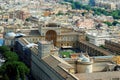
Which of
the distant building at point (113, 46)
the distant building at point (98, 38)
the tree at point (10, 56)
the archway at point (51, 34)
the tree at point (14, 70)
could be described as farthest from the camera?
the distant building at point (98, 38)

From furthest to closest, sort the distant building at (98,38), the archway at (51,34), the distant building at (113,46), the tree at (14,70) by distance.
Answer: the distant building at (98,38) < the archway at (51,34) < the distant building at (113,46) < the tree at (14,70)

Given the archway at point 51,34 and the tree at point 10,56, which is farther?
the archway at point 51,34

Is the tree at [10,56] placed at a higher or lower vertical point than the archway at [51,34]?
lower

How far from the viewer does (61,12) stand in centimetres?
8988

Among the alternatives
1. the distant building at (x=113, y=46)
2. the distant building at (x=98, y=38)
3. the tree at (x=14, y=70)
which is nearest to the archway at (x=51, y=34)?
the distant building at (x=98, y=38)

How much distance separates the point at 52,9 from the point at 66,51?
152 ft

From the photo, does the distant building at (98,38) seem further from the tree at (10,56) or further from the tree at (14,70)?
the tree at (14,70)

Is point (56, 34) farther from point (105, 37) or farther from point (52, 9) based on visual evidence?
point (52, 9)

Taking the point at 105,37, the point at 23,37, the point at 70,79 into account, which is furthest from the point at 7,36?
the point at 70,79

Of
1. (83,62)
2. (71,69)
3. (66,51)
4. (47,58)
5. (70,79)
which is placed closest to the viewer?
(70,79)

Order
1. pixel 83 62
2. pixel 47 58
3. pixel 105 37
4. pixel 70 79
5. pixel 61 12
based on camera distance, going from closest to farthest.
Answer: pixel 70 79
pixel 83 62
pixel 47 58
pixel 105 37
pixel 61 12

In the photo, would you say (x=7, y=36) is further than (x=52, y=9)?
No

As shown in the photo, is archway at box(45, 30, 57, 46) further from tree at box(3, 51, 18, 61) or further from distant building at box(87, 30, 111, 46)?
tree at box(3, 51, 18, 61)

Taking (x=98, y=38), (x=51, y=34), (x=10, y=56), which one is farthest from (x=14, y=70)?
(x=98, y=38)
